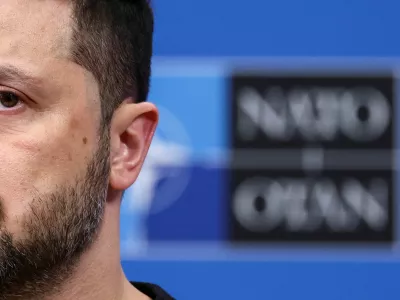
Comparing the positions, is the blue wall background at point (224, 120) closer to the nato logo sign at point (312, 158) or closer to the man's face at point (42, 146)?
the nato logo sign at point (312, 158)

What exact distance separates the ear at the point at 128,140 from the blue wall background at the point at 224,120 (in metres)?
1.05

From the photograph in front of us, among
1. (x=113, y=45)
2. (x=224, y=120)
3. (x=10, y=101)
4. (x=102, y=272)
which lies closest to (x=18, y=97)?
(x=10, y=101)

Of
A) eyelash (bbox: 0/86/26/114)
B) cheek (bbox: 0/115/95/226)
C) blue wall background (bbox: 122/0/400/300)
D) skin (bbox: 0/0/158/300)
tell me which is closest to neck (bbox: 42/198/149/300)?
skin (bbox: 0/0/158/300)

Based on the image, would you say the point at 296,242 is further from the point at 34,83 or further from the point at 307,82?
the point at 34,83

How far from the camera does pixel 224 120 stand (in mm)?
2508

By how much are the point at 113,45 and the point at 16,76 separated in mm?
197

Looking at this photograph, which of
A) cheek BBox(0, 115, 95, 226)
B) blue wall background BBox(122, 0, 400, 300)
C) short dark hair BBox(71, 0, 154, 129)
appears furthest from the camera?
blue wall background BBox(122, 0, 400, 300)

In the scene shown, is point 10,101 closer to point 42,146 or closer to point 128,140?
point 42,146

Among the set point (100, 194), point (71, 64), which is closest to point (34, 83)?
point (71, 64)

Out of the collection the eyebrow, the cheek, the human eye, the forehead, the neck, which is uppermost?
the forehead

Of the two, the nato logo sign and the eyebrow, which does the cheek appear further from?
the nato logo sign

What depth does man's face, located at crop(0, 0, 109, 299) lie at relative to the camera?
1.25m

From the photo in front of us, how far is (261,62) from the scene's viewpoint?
8.29 feet

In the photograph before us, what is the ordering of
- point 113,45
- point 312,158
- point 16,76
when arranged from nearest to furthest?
point 16,76, point 113,45, point 312,158
